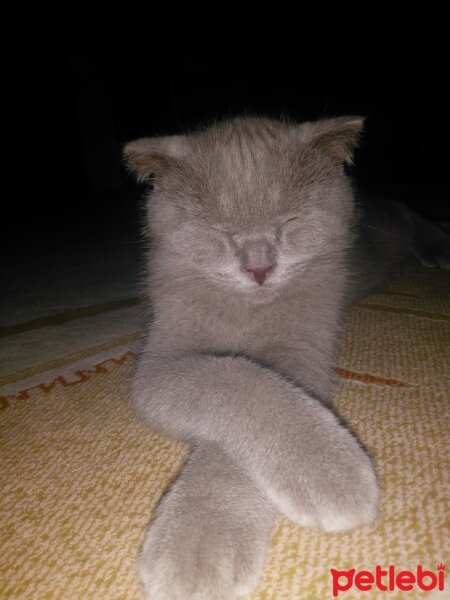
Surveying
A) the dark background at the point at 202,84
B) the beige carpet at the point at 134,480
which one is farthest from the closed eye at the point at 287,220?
the dark background at the point at 202,84

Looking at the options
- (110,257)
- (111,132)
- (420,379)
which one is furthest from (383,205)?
(111,132)

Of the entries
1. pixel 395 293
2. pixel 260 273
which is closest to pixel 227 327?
pixel 260 273

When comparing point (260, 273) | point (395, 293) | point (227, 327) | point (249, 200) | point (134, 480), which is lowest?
point (395, 293)

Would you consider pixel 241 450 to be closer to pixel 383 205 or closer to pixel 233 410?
pixel 233 410

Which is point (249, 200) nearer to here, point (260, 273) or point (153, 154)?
point (260, 273)

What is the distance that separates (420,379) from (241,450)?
459mm

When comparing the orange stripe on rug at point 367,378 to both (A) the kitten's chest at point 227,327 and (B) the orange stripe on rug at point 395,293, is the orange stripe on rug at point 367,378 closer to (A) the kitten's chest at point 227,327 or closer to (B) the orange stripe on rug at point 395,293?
(A) the kitten's chest at point 227,327

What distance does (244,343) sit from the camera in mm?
935

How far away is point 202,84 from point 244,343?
3.98 metres

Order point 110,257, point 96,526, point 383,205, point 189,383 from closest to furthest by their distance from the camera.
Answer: point 96,526
point 189,383
point 383,205
point 110,257

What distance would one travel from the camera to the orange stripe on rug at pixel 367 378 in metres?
0.96

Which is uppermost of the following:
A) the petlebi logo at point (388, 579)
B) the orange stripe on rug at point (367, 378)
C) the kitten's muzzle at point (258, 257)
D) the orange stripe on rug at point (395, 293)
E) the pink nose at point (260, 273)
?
the kitten's muzzle at point (258, 257)

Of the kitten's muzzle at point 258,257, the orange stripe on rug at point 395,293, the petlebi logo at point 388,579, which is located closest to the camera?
the petlebi logo at point 388,579

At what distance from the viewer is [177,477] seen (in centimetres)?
70
